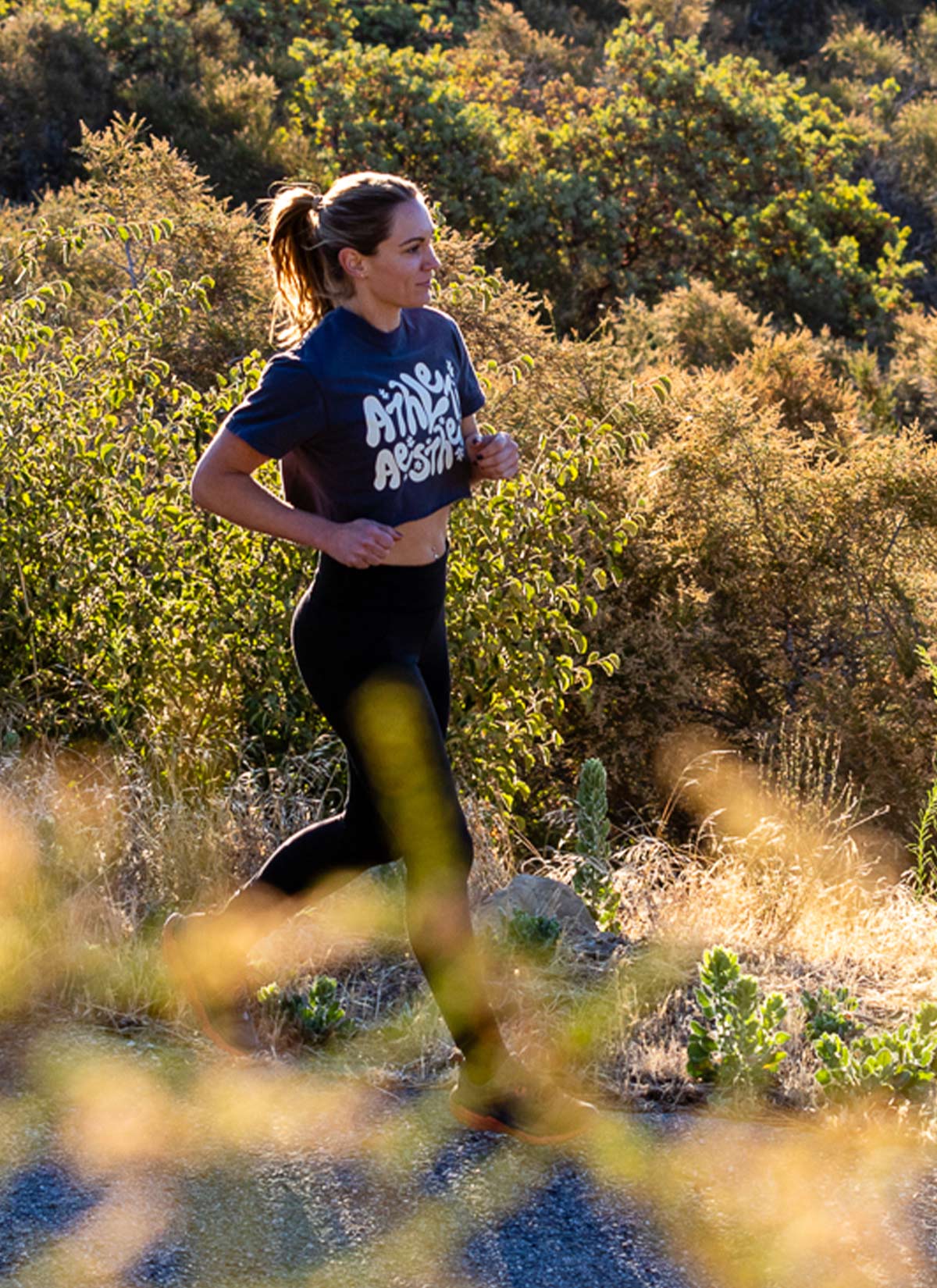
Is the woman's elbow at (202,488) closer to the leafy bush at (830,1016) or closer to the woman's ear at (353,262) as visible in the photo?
the woman's ear at (353,262)

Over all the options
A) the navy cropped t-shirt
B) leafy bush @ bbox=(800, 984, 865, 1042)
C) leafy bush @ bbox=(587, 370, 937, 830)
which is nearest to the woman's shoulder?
the navy cropped t-shirt

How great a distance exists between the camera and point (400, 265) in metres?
2.92

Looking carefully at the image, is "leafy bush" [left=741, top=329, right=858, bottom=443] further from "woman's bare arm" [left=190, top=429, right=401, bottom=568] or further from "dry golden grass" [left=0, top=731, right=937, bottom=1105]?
"woman's bare arm" [left=190, top=429, right=401, bottom=568]

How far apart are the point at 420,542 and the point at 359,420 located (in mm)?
282

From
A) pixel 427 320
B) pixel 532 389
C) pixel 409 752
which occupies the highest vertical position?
pixel 427 320

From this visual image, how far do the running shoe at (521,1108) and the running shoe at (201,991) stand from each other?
0.53 metres

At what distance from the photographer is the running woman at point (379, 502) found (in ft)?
9.31

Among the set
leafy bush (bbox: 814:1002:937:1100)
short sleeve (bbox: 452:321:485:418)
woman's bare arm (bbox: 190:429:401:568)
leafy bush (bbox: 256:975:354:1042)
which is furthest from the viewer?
leafy bush (bbox: 256:975:354:1042)

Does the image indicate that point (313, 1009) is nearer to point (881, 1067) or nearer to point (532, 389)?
point (881, 1067)

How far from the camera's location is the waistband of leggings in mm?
2924

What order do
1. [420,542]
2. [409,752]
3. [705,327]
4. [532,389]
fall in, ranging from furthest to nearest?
[705,327]
[532,389]
[420,542]
[409,752]

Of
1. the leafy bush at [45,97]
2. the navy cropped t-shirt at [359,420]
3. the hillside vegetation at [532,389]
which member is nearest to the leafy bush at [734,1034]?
the navy cropped t-shirt at [359,420]

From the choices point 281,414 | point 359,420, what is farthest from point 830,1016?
point 281,414

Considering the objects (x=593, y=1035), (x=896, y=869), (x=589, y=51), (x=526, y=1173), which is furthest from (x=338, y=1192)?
(x=589, y=51)
